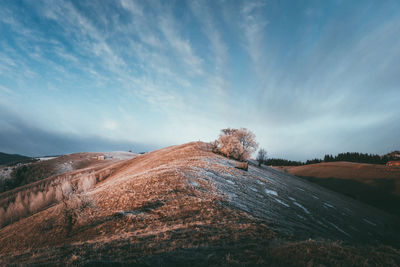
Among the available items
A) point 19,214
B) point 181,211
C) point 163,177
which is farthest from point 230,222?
point 19,214

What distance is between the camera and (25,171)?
51188 mm

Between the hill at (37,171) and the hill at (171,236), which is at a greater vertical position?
the hill at (171,236)

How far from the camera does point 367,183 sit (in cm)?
4522

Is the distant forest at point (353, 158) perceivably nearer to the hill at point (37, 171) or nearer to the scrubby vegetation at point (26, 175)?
the hill at point (37, 171)

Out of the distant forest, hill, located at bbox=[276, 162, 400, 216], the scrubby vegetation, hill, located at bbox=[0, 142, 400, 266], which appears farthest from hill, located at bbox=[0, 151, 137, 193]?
the distant forest

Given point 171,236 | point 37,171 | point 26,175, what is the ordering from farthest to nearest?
1. point 37,171
2. point 26,175
3. point 171,236

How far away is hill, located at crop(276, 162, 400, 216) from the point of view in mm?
37188

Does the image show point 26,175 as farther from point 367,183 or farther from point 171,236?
point 367,183

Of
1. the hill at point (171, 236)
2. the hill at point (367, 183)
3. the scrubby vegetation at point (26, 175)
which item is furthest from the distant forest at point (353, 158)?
the scrubby vegetation at point (26, 175)

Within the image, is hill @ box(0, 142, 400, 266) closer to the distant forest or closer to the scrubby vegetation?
the scrubby vegetation

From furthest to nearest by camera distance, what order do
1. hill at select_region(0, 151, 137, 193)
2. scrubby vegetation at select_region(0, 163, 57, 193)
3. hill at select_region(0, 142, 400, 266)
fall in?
hill at select_region(0, 151, 137, 193) < scrubby vegetation at select_region(0, 163, 57, 193) < hill at select_region(0, 142, 400, 266)

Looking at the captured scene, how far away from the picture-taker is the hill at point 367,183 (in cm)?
3719

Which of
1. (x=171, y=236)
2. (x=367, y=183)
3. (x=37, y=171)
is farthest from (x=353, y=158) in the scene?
(x=37, y=171)

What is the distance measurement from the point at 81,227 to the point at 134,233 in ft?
11.4
